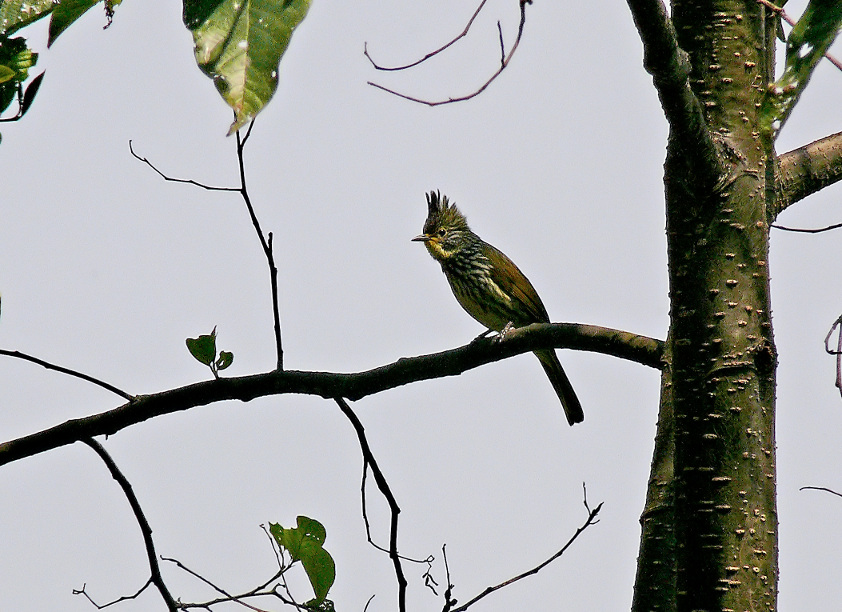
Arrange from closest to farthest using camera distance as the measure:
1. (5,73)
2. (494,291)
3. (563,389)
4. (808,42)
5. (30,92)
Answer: (808,42), (5,73), (30,92), (563,389), (494,291)

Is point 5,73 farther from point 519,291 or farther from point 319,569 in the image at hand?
point 519,291

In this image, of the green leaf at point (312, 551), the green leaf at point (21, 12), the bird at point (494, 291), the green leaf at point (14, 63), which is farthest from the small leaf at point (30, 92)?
the bird at point (494, 291)

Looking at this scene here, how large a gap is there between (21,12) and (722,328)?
5.65 feet

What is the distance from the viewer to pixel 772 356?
88.9 inches

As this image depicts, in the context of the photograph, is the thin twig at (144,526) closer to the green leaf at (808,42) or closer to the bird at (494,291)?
the green leaf at (808,42)

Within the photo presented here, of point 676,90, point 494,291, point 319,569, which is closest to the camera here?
point 676,90

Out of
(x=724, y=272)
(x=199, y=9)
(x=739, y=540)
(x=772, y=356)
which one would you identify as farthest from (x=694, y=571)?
(x=199, y=9)

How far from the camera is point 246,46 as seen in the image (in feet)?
2.48

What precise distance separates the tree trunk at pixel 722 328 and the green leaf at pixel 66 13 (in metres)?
1.41

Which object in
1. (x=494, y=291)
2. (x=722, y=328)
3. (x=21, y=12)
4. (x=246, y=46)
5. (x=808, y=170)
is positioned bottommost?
(x=246, y=46)

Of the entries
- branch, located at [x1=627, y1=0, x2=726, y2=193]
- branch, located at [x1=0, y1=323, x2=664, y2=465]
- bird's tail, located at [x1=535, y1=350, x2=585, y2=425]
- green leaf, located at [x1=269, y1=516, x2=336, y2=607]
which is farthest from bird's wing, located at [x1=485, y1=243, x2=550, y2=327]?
branch, located at [x1=627, y1=0, x2=726, y2=193]

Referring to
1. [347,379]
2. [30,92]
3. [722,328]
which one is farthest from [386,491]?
[30,92]

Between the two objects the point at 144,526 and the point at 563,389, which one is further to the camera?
the point at 563,389

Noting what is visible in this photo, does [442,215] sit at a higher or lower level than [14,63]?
higher
